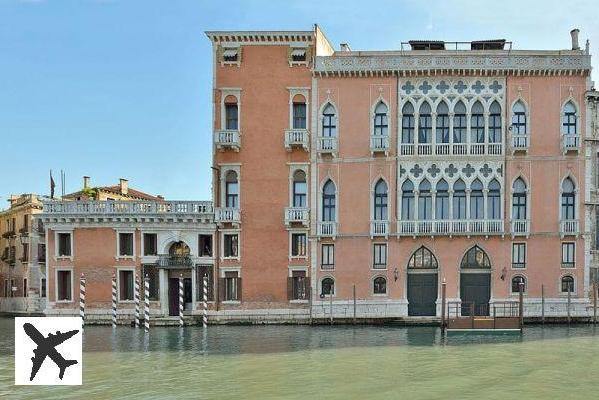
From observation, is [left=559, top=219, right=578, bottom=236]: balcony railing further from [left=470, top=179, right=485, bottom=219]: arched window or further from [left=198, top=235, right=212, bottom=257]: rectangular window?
[left=198, top=235, right=212, bottom=257]: rectangular window

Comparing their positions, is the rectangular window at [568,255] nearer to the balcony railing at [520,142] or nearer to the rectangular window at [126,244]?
the balcony railing at [520,142]

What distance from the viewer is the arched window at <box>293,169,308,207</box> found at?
25859mm

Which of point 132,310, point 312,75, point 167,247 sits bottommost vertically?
point 132,310

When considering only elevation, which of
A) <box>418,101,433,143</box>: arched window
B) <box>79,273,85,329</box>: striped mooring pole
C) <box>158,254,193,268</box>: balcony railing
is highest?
<box>418,101,433,143</box>: arched window

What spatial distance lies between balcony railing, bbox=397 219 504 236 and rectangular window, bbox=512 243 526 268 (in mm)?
811

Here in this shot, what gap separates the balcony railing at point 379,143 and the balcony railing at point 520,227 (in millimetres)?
4990

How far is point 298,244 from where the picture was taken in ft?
84.5

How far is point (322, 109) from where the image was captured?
84.2 feet

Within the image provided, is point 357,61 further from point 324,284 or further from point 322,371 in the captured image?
point 322,371

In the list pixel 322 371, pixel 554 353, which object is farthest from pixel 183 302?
pixel 554 353

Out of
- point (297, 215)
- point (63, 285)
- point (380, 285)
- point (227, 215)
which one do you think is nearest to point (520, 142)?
point (380, 285)

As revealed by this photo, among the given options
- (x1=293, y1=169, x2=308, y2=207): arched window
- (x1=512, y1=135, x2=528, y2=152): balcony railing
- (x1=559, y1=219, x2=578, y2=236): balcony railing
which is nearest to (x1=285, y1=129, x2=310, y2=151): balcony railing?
(x1=293, y1=169, x2=308, y2=207): arched window

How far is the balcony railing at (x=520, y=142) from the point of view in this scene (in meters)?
24.9

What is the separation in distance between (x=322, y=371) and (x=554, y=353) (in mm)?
6069
